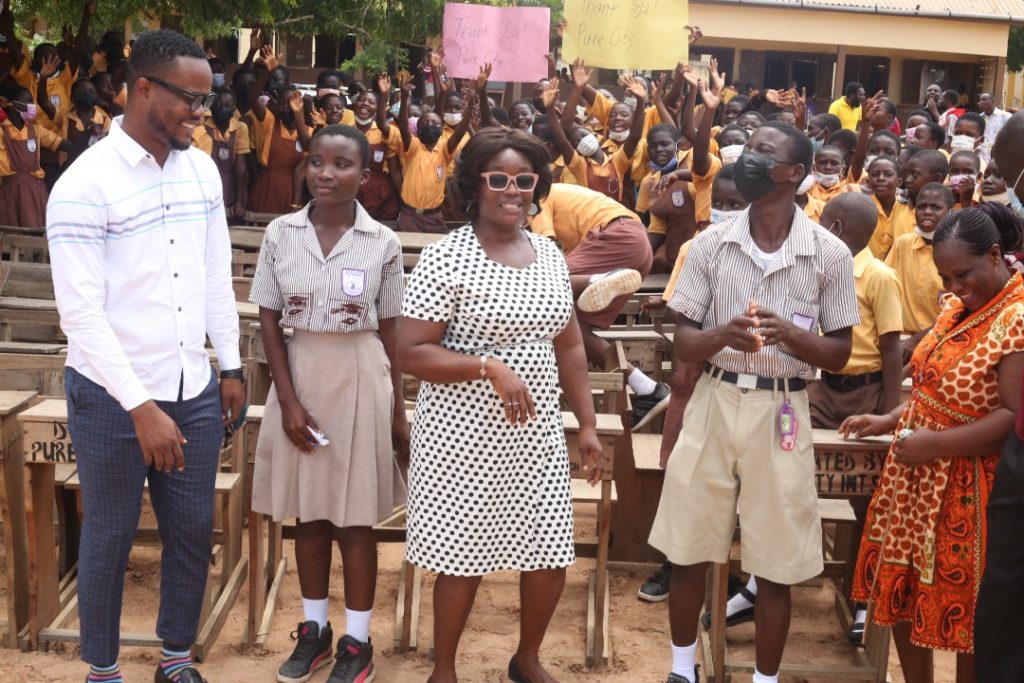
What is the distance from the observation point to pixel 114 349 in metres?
3.43

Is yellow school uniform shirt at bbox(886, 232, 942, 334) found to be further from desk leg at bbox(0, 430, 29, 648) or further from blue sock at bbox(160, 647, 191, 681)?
desk leg at bbox(0, 430, 29, 648)

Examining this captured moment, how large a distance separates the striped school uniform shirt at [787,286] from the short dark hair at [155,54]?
1837 millimetres

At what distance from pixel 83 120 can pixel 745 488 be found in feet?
31.7

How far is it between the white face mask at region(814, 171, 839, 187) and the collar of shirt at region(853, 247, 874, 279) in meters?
2.82

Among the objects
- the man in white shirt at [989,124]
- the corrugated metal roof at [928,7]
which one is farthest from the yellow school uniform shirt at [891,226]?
the corrugated metal roof at [928,7]

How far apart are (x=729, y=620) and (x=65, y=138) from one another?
8.99m

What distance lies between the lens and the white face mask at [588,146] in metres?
9.27

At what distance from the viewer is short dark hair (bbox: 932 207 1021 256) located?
346cm

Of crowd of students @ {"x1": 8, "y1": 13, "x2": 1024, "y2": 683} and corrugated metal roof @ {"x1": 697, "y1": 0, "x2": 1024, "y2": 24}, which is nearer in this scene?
crowd of students @ {"x1": 8, "y1": 13, "x2": 1024, "y2": 683}

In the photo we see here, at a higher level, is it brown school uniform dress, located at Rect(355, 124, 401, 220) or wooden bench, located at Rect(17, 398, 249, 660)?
brown school uniform dress, located at Rect(355, 124, 401, 220)

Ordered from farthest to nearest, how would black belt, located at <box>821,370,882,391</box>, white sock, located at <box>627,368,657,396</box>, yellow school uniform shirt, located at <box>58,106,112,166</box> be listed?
yellow school uniform shirt, located at <box>58,106,112,166</box>
white sock, located at <box>627,368,657,396</box>
black belt, located at <box>821,370,882,391</box>

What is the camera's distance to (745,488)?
3844 millimetres

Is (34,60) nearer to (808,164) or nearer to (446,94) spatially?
(446,94)

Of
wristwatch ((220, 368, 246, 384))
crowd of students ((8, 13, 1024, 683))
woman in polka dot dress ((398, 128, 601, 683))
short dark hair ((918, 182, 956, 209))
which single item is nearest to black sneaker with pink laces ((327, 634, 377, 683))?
crowd of students ((8, 13, 1024, 683))
